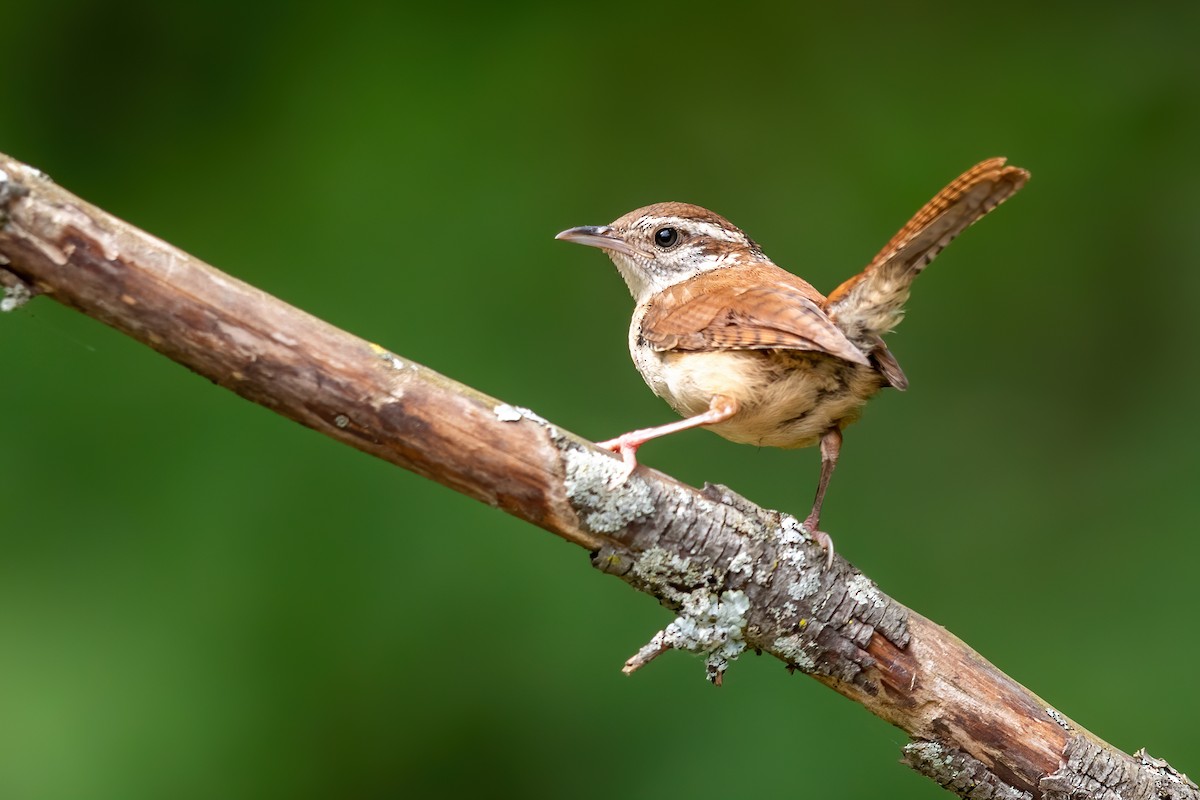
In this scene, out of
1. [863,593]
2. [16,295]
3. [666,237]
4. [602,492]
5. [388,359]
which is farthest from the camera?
[666,237]

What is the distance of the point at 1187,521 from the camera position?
4.50 meters

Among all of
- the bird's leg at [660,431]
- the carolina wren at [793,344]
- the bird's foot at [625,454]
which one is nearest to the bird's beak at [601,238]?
the carolina wren at [793,344]

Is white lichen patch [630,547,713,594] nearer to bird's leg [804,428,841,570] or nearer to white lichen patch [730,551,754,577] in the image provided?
white lichen patch [730,551,754,577]

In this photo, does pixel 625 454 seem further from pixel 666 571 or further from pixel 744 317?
pixel 744 317

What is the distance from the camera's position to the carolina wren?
2.69 metres

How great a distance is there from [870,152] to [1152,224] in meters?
1.26

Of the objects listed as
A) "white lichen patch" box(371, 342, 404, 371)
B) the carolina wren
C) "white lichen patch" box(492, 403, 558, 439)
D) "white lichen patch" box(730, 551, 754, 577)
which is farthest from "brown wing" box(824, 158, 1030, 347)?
"white lichen patch" box(371, 342, 404, 371)

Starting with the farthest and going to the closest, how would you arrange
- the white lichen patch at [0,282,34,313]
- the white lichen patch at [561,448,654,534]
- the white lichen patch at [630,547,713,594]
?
the white lichen patch at [630,547,713,594], the white lichen patch at [561,448,654,534], the white lichen patch at [0,282,34,313]

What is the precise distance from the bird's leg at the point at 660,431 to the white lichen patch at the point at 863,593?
523 mm

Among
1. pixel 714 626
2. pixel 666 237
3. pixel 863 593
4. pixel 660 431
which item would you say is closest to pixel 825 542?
pixel 863 593

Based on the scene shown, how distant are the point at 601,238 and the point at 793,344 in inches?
45.6

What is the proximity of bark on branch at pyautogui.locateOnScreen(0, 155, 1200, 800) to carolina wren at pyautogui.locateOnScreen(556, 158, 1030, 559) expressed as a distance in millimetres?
155

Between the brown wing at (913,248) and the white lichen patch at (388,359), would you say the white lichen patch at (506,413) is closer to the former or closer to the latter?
the white lichen patch at (388,359)

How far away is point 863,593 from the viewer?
8.80ft
